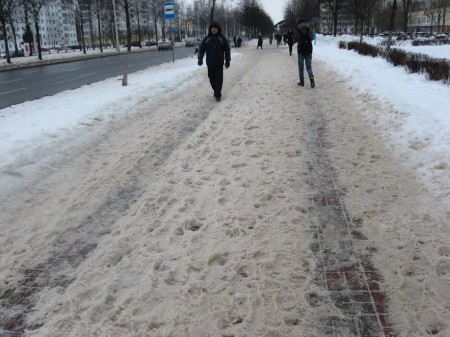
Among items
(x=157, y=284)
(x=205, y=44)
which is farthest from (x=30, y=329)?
(x=205, y=44)

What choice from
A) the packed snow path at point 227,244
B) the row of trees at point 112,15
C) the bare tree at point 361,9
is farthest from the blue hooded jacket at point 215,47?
the bare tree at point 361,9

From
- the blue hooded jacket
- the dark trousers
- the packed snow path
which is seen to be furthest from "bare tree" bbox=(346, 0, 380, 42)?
the packed snow path

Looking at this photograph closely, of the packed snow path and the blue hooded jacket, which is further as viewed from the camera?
the blue hooded jacket

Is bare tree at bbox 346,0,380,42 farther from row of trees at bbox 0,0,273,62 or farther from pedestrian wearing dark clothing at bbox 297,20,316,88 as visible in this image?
pedestrian wearing dark clothing at bbox 297,20,316,88

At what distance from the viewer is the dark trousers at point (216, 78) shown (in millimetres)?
10555

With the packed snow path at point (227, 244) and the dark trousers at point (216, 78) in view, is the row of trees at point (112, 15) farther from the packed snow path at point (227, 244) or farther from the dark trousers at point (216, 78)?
the packed snow path at point (227, 244)

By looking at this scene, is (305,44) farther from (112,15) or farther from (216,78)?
(112,15)

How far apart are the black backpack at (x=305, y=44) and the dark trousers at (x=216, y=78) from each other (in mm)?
2520

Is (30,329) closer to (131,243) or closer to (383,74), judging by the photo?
(131,243)

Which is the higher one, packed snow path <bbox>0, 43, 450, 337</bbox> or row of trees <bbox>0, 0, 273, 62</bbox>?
row of trees <bbox>0, 0, 273, 62</bbox>

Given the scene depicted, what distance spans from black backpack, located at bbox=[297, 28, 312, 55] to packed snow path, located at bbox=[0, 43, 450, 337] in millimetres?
5796

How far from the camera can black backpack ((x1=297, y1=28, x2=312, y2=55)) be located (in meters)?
11.7

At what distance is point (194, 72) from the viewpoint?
59.4 ft

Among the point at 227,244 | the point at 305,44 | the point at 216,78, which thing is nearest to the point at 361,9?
the point at 305,44
